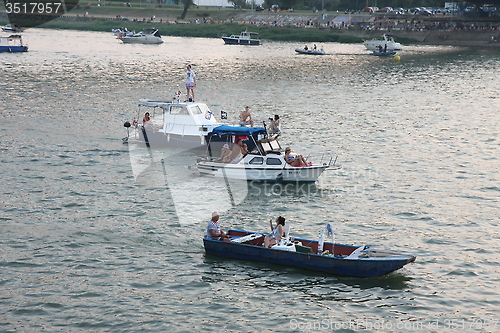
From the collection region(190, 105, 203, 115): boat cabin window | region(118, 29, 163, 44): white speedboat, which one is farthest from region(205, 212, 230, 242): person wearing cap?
region(118, 29, 163, 44): white speedboat

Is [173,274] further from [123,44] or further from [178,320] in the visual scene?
[123,44]

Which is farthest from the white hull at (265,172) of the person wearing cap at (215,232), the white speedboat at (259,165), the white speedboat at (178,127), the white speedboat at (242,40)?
the white speedboat at (242,40)

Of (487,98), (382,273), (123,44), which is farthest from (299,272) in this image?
(123,44)

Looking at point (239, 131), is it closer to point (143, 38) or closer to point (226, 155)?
point (226, 155)

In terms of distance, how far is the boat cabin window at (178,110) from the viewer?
41750 millimetres

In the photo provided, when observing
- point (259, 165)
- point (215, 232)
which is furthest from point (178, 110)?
point (215, 232)

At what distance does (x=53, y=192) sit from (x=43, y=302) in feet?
41.3

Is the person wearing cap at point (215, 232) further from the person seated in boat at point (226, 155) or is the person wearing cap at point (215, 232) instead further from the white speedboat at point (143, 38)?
the white speedboat at point (143, 38)

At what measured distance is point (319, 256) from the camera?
74.5 feet

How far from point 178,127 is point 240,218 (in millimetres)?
14234

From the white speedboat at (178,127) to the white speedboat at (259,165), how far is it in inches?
195

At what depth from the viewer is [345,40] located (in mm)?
147000

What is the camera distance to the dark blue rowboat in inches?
880

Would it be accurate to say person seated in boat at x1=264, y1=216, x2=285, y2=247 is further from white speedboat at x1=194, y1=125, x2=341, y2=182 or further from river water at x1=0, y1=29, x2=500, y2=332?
white speedboat at x1=194, y1=125, x2=341, y2=182
